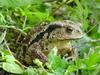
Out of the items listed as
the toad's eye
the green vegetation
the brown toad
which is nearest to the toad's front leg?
the brown toad

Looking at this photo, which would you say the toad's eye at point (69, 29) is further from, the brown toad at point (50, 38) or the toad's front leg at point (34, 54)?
the toad's front leg at point (34, 54)

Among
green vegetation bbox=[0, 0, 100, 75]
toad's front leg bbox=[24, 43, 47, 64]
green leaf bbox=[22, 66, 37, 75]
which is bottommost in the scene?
toad's front leg bbox=[24, 43, 47, 64]

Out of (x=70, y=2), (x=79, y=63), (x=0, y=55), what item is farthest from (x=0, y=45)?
(x=70, y=2)

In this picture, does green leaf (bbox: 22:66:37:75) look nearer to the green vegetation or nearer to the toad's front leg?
the green vegetation

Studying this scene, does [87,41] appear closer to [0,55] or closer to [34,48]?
[34,48]

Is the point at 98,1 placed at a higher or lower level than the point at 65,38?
higher

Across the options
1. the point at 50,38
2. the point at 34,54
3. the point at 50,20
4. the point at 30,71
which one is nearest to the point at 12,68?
the point at 30,71

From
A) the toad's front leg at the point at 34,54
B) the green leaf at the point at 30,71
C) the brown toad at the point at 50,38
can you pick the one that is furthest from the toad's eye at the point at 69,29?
the green leaf at the point at 30,71

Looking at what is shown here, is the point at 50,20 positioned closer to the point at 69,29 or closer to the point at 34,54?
the point at 69,29
